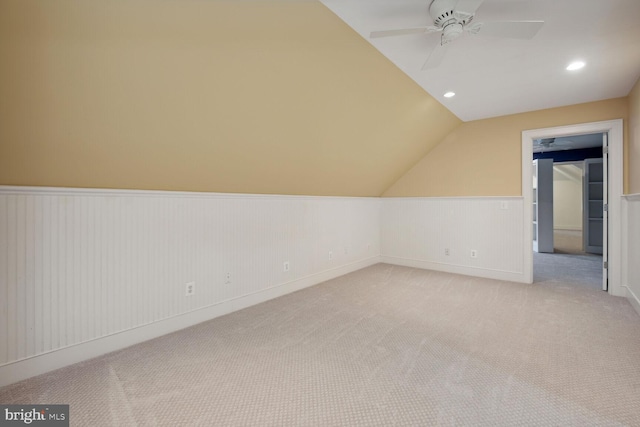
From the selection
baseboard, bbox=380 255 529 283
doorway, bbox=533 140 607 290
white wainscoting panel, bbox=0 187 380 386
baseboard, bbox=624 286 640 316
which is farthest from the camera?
doorway, bbox=533 140 607 290

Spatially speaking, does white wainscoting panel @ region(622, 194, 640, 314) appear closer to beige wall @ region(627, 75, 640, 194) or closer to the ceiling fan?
beige wall @ region(627, 75, 640, 194)

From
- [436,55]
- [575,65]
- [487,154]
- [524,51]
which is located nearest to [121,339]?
[436,55]

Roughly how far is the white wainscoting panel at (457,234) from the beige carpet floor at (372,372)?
1119 millimetres

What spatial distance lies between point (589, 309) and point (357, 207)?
9.80 ft

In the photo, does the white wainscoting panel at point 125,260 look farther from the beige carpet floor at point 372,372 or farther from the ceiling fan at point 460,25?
the ceiling fan at point 460,25

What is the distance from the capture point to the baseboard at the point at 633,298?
2.76m

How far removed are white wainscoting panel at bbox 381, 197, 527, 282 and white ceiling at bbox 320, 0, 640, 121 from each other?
1466 mm

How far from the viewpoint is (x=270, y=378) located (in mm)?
1766

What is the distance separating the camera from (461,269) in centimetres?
432

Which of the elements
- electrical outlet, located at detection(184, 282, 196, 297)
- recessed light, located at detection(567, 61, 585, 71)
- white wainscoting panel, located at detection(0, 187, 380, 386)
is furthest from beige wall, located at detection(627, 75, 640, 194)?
electrical outlet, located at detection(184, 282, 196, 297)

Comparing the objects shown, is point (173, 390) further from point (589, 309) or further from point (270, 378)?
point (589, 309)

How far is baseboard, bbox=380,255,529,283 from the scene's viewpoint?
3.91 meters

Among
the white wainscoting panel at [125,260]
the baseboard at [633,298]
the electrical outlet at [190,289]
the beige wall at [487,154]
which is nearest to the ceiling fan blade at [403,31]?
the white wainscoting panel at [125,260]

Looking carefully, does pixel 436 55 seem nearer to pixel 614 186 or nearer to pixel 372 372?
pixel 372 372
